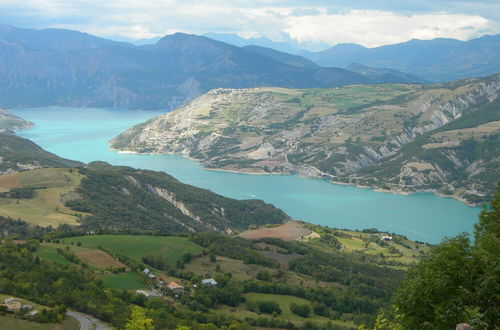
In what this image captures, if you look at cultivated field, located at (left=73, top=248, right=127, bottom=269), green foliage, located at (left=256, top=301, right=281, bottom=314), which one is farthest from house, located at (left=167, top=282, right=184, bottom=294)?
cultivated field, located at (left=73, top=248, right=127, bottom=269)

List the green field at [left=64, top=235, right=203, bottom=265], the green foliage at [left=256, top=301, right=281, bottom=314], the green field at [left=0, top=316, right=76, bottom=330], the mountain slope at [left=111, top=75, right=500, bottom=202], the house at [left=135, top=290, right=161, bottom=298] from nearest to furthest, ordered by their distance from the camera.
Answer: the green field at [left=0, top=316, right=76, bottom=330]
the house at [left=135, top=290, right=161, bottom=298]
the green foliage at [left=256, top=301, right=281, bottom=314]
the green field at [left=64, top=235, right=203, bottom=265]
the mountain slope at [left=111, top=75, right=500, bottom=202]

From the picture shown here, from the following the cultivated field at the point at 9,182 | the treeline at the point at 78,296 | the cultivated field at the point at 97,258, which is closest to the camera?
the treeline at the point at 78,296

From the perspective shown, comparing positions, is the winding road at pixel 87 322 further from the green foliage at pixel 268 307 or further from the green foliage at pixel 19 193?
the green foliage at pixel 19 193

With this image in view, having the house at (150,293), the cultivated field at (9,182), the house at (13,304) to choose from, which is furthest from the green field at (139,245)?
the cultivated field at (9,182)

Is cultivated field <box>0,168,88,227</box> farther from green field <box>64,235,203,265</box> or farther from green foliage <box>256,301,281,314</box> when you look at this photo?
green foliage <box>256,301,281,314</box>

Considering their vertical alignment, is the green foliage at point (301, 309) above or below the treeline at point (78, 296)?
below

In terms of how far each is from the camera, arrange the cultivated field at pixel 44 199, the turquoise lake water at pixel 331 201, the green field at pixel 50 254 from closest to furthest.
A: the green field at pixel 50 254 < the cultivated field at pixel 44 199 < the turquoise lake water at pixel 331 201

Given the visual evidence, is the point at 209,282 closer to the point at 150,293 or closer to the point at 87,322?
the point at 150,293
